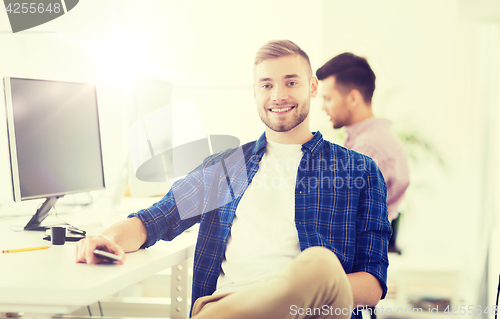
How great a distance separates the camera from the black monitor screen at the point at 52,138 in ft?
3.57

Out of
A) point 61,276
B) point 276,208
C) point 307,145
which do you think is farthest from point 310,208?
point 61,276

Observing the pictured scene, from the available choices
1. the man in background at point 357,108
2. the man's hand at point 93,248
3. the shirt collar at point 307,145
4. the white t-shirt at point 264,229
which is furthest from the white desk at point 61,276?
Result: the man in background at point 357,108

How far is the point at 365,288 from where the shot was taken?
93 centimetres

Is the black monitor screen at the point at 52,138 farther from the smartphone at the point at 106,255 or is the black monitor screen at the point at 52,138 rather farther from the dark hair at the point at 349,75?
the dark hair at the point at 349,75

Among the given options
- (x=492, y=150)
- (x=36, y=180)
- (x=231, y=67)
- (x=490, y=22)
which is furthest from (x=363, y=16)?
(x=36, y=180)

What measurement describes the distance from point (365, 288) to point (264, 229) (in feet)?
0.97

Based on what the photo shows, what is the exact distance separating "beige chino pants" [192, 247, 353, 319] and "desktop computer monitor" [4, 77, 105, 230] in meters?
0.68

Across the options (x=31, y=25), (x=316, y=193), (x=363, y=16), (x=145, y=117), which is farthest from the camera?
(x=363, y=16)

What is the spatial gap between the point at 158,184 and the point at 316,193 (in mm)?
636

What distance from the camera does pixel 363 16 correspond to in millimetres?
2420

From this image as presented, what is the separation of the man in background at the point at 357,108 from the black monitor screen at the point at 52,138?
1.01 metres

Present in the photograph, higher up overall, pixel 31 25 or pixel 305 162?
pixel 31 25

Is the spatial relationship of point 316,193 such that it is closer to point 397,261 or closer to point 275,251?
point 275,251

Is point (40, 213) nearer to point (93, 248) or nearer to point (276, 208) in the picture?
point (93, 248)
